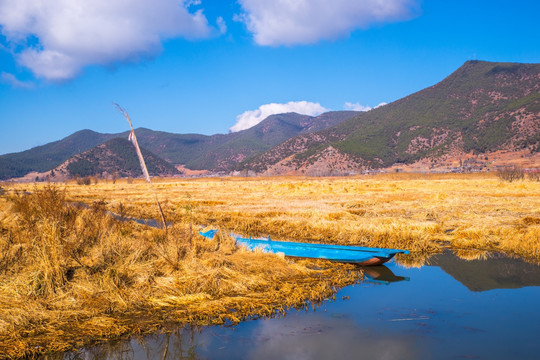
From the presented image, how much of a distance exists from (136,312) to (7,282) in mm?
2868

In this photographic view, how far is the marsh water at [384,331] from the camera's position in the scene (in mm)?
6660

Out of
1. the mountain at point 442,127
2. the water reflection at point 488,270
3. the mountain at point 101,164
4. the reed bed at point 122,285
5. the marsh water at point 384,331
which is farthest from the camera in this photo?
the mountain at point 101,164

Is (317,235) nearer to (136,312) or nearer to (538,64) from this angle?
(136,312)

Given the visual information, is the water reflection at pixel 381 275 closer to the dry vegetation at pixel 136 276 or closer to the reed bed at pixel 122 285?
the reed bed at pixel 122 285

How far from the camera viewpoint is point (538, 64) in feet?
490

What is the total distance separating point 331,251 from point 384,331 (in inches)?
202

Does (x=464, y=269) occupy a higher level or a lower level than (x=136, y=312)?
lower

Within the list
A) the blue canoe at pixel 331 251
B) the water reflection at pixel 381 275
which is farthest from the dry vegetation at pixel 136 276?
the water reflection at pixel 381 275

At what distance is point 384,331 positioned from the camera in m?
7.56

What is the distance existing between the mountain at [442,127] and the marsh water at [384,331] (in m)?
106

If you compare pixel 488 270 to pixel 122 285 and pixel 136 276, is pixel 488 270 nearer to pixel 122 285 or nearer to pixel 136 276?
pixel 136 276

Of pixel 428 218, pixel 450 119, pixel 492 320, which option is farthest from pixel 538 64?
pixel 492 320

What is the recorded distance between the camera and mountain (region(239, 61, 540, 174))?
11224 centimetres

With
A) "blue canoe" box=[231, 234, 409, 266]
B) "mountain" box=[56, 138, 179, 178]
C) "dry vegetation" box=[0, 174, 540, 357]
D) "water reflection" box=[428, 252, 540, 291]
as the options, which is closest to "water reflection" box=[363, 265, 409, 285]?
"blue canoe" box=[231, 234, 409, 266]
